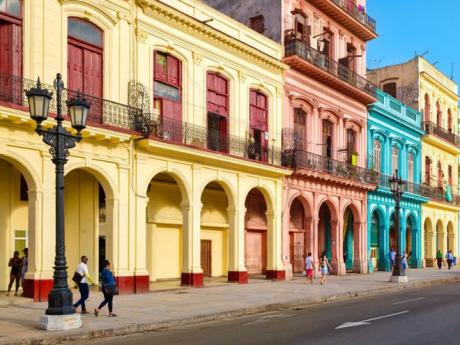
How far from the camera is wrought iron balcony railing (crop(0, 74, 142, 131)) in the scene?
15.7 m

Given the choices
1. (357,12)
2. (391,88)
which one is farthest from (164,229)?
(391,88)

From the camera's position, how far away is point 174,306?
16000mm

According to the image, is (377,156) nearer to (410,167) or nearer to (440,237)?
(410,167)

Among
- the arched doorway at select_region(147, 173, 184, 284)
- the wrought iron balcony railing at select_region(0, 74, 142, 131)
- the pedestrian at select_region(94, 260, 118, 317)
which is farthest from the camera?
the arched doorway at select_region(147, 173, 184, 284)

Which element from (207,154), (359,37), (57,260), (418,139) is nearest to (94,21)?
(207,154)

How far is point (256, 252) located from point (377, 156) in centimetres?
1084

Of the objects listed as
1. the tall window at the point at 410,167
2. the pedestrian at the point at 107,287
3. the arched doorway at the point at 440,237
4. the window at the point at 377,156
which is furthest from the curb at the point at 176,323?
the arched doorway at the point at 440,237

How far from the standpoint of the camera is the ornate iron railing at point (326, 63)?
27016mm

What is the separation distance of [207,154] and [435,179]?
26.3 m

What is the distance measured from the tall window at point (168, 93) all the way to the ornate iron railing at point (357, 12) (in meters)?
12.5

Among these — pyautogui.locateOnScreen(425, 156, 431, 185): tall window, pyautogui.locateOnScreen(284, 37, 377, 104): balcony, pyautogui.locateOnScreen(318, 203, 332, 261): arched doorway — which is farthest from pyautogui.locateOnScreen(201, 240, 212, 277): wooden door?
pyautogui.locateOnScreen(425, 156, 431, 185): tall window

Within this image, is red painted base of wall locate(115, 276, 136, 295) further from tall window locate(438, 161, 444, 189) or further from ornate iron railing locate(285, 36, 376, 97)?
tall window locate(438, 161, 444, 189)

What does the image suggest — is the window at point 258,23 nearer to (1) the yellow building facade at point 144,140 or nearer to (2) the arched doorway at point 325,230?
(1) the yellow building facade at point 144,140

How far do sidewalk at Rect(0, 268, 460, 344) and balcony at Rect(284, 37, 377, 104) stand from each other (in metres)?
9.34
